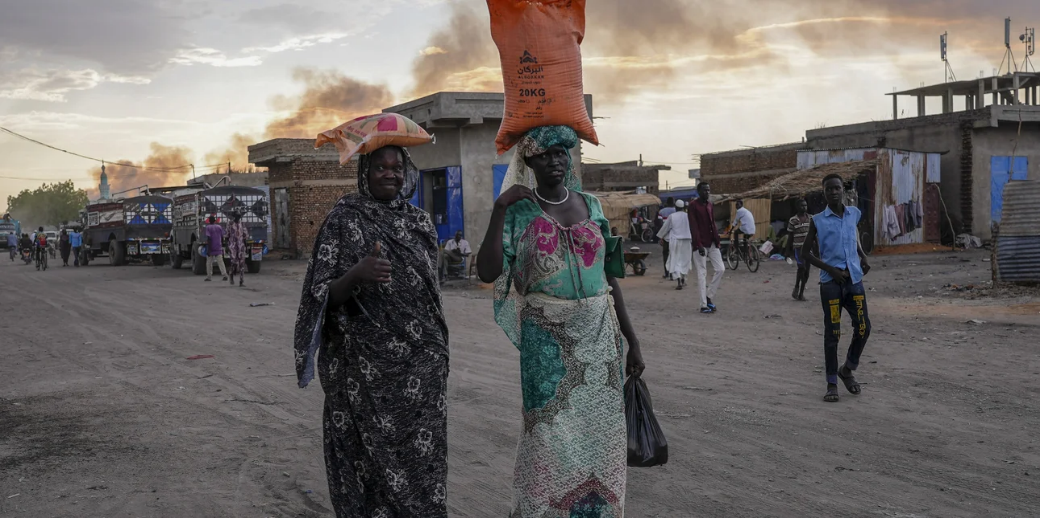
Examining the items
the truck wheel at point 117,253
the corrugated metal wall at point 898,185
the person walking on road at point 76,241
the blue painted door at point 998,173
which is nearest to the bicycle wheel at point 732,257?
the corrugated metal wall at point 898,185

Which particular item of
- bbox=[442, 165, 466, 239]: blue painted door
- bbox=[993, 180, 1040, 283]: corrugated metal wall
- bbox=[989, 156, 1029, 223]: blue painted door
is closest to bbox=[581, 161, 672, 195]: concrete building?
bbox=[989, 156, 1029, 223]: blue painted door

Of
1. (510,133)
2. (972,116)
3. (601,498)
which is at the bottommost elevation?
(601,498)

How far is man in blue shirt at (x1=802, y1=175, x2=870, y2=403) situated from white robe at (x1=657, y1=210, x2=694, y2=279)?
28.4 feet

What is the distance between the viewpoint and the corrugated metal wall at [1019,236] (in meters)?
13.4

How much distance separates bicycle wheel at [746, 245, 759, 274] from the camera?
21.3 meters

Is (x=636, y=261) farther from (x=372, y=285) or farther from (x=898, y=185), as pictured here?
(x=372, y=285)

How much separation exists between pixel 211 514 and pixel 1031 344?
830 cm

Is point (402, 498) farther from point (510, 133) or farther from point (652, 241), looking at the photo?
point (652, 241)

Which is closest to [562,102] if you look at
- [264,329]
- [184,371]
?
[184,371]

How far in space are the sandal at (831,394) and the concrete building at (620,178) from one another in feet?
130

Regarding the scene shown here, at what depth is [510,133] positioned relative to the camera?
12.7ft

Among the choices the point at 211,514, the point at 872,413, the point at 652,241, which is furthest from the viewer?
the point at 652,241

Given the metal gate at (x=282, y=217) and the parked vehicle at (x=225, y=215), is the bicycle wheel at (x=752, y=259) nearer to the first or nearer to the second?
the parked vehicle at (x=225, y=215)

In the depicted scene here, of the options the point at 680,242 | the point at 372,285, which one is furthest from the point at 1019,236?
the point at 372,285
